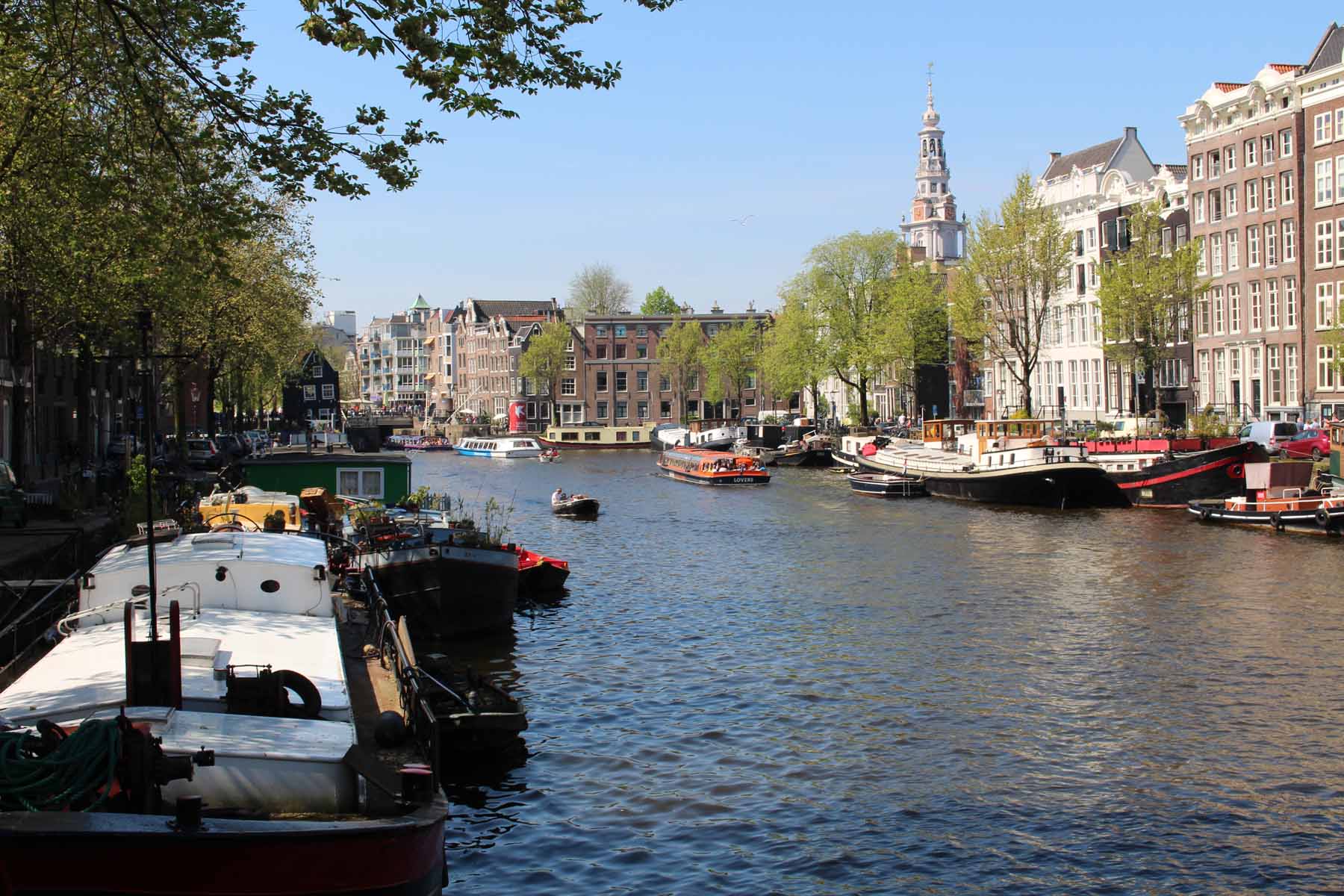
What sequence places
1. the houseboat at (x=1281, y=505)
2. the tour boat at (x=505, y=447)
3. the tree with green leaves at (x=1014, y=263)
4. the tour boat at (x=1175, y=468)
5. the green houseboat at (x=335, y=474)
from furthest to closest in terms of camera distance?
the tour boat at (x=505, y=447) → the tree with green leaves at (x=1014, y=263) → the tour boat at (x=1175, y=468) → the houseboat at (x=1281, y=505) → the green houseboat at (x=335, y=474)

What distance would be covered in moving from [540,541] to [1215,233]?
159ft

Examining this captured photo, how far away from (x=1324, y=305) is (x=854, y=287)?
4132 cm

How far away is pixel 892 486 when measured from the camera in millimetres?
67750

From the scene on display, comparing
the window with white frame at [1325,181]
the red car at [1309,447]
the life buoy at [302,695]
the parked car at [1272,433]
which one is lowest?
the life buoy at [302,695]

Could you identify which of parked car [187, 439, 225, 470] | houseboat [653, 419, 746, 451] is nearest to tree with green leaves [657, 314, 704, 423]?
houseboat [653, 419, 746, 451]

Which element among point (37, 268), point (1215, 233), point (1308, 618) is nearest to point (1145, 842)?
point (1308, 618)

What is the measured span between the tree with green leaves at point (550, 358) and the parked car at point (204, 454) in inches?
3233

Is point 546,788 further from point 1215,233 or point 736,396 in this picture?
point 736,396

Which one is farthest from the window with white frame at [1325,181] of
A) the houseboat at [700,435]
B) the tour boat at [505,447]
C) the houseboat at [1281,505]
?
the tour boat at [505,447]

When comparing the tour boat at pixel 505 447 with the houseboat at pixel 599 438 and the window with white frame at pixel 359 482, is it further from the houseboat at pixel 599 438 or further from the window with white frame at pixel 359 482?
the window with white frame at pixel 359 482

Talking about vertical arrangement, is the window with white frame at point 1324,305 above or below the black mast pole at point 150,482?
above

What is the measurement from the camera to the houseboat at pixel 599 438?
13988cm

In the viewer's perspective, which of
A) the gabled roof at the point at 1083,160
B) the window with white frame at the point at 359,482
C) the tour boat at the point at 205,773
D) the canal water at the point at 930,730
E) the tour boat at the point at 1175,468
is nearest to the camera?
the tour boat at the point at 205,773

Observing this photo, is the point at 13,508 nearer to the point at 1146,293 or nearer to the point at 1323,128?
the point at 1146,293
